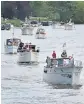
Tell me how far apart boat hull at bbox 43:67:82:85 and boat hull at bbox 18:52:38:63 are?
1318cm

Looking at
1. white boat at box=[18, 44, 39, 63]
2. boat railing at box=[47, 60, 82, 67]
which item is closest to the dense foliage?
white boat at box=[18, 44, 39, 63]

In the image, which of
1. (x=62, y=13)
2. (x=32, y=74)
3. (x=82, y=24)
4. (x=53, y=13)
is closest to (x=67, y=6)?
(x=62, y=13)

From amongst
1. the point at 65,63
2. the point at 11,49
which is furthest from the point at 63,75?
the point at 11,49

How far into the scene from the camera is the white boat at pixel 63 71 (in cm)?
3189

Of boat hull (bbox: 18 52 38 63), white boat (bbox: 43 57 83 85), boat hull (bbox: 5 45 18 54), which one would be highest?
white boat (bbox: 43 57 83 85)

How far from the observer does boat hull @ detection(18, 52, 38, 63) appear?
46.6 m

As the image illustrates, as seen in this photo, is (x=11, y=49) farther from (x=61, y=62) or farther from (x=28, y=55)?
(x=61, y=62)

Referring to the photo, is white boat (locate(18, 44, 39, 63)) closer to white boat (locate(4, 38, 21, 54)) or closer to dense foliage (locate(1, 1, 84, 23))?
white boat (locate(4, 38, 21, 54))

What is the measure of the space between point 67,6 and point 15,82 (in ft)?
267

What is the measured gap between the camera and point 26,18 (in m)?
128

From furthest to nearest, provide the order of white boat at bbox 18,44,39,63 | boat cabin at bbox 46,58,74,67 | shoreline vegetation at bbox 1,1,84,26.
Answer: shoreline vegetation at bbox 1,1,84,26, white boat at bbox 18,44,39,63, boat cabin at bbox 46,58,74,67

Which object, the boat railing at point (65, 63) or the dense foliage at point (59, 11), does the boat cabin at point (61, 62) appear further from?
the dense foliage at point (59, 11)

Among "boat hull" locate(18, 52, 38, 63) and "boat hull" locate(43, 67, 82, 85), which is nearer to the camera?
"boat hull" locate(43, 67, 82, 85)

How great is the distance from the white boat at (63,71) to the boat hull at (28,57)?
13229 millimetres
